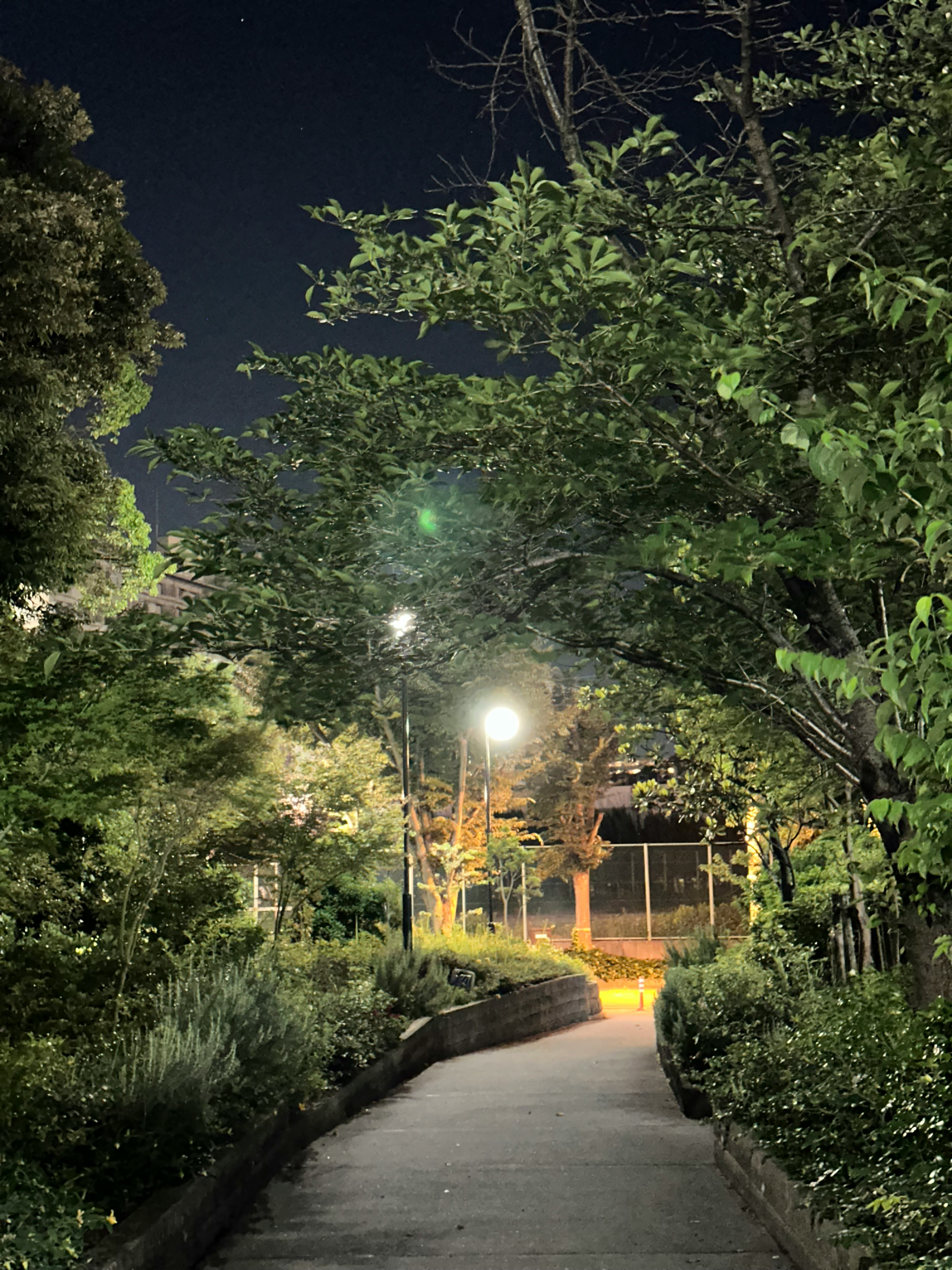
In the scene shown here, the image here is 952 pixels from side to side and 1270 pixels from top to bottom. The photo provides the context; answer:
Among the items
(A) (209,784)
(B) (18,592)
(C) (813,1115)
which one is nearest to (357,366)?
(A) (209,784)

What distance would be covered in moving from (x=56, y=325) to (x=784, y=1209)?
1098 cm

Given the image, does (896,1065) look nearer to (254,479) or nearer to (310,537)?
(310,537)

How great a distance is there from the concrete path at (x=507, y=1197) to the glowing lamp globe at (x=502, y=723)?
47.2 ft

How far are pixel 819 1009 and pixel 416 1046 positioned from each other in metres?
6.57

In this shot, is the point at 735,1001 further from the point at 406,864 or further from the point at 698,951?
the point at 406,864

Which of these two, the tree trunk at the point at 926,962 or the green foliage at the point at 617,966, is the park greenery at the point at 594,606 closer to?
the tree trunk at the point at 926,962

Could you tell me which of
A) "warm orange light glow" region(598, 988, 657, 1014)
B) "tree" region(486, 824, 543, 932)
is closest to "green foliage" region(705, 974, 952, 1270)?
"tree" region(486, 824, 543, 932)

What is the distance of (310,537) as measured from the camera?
7836 mm

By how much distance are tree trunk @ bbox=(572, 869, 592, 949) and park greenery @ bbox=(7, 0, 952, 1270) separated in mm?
26361

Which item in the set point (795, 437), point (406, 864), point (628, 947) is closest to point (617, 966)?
point (628, 947)

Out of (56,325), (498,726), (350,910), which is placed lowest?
(350,910)

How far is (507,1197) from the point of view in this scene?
7.29m

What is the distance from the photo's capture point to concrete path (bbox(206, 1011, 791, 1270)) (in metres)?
6.03

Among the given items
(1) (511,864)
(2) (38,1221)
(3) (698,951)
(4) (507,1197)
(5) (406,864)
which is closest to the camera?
(2) (38,1221)
